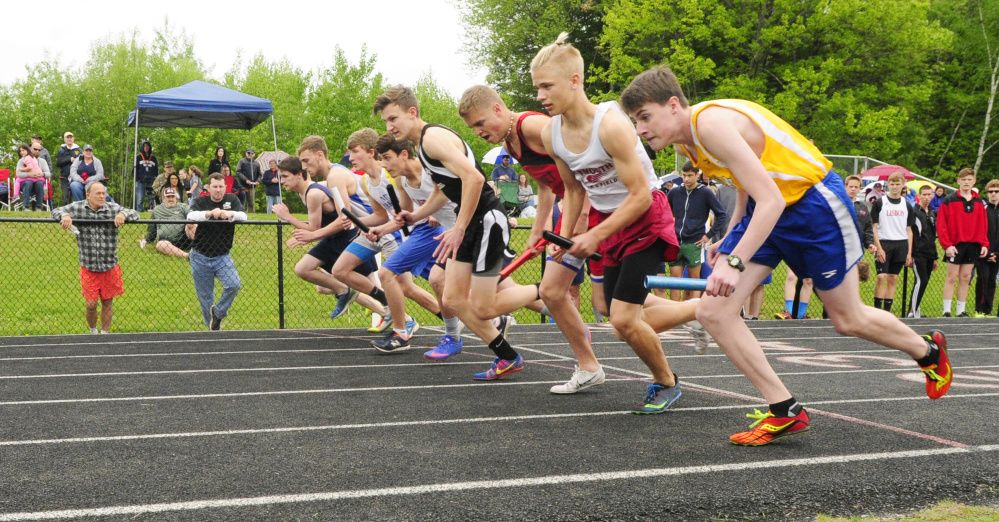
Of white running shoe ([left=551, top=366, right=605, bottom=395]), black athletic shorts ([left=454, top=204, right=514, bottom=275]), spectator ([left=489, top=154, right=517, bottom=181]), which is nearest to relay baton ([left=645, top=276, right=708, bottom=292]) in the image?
white running shoe ([left=551, top=366, right=605, bottom=395])

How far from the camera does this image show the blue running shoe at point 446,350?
725cm

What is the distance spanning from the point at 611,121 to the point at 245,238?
8.64 meters

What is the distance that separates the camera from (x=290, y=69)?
5619cm

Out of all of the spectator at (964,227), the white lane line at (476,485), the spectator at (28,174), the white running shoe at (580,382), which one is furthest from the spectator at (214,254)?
the spectator at (28,174)

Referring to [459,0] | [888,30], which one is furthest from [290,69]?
[888,30]

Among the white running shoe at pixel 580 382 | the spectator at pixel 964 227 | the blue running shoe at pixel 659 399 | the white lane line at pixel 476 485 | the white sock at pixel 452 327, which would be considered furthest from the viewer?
the spectator at pixel 964 227

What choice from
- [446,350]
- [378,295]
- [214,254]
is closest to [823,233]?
[446,350]

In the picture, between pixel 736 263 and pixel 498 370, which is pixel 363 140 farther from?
pixel 736 263

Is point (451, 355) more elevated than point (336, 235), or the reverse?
point (336, 235)

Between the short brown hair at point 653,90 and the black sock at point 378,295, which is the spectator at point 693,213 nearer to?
the black sock at point 378,295

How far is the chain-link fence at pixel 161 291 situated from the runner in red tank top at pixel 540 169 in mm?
5833

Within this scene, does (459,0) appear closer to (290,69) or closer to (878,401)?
(290,69)

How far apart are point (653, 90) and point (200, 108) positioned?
1603 centimetres

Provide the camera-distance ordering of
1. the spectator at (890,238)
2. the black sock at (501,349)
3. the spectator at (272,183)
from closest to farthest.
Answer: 1. the black sock at (501,349)
2. the spectator at (890,238)
3. the spectator at (272,183)
